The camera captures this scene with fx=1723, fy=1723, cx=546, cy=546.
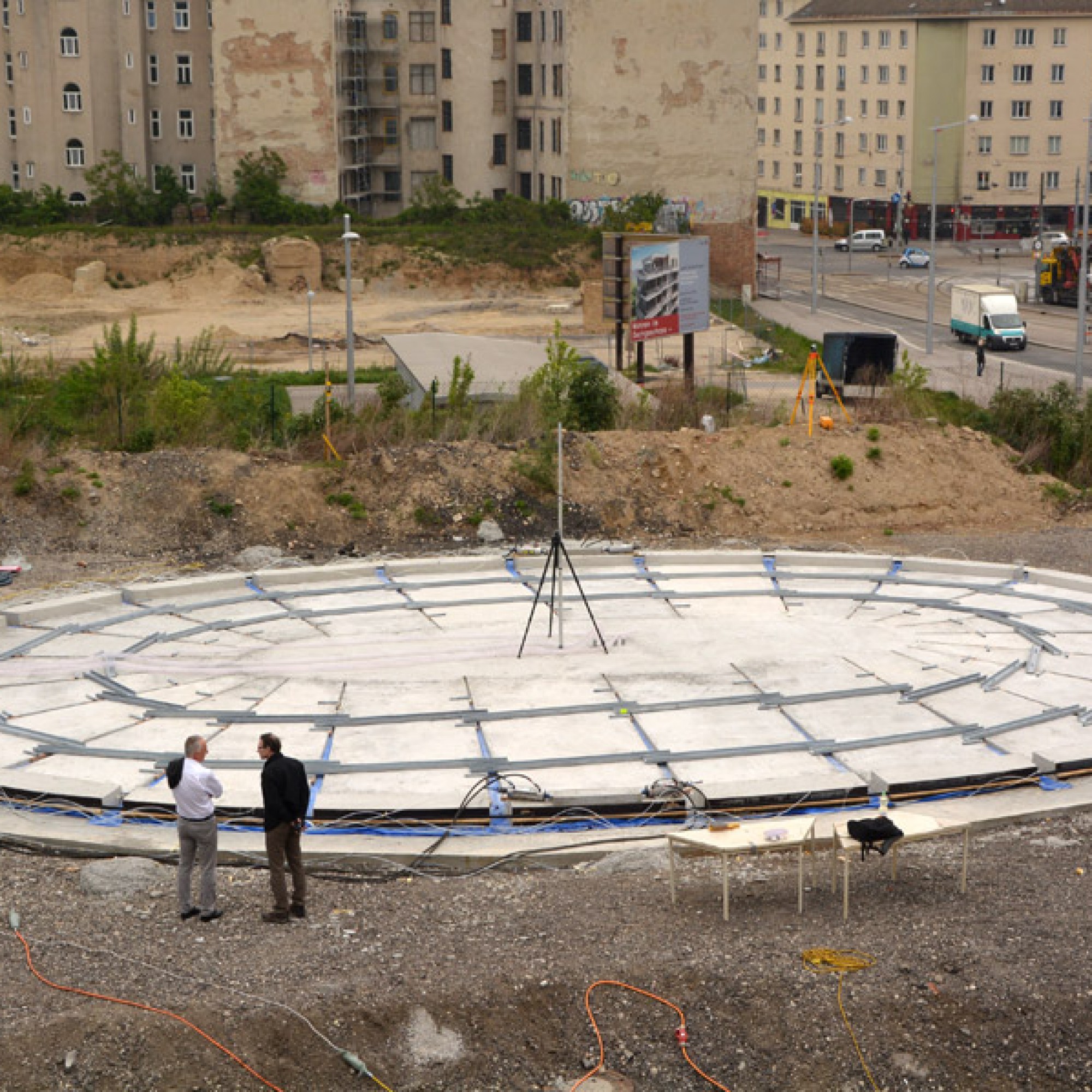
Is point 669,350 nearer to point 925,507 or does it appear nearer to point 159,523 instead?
point 925,507

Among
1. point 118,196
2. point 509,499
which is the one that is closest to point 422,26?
point 118,196

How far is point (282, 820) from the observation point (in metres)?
13.3

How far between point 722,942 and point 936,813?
149 inches

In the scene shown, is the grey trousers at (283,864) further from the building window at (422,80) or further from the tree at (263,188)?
the building window at (422,80)

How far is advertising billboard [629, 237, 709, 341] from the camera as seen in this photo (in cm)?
3862

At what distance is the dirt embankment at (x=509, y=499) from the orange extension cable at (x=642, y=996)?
45.6 feet

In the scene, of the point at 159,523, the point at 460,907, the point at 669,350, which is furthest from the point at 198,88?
the point at 460,907

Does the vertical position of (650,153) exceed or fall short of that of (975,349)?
it exceeds it

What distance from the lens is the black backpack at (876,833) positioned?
13594mm

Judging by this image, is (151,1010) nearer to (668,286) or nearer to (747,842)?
(747,842)

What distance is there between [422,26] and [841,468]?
2161 inches

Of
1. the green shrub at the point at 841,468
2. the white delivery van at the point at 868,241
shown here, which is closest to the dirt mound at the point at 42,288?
the white delivery van at the point at 868,241

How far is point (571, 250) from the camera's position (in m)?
71.9

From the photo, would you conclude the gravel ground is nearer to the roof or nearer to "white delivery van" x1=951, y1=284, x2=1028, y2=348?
"white delivery van" x1=951, y1=284, x2=1028, y2=348
